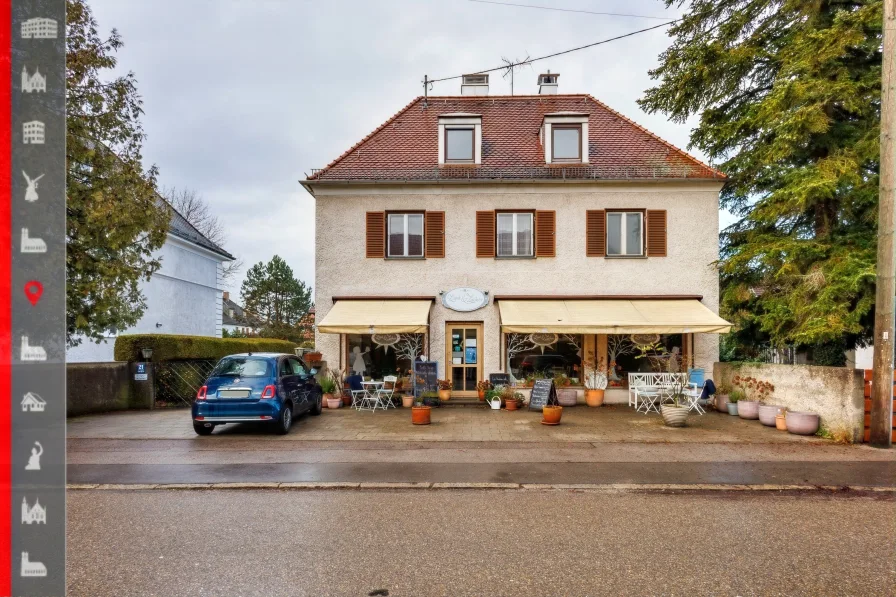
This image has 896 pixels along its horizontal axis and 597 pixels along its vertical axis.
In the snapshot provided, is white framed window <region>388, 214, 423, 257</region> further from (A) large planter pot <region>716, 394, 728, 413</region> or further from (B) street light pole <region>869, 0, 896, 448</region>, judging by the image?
(B) street light pole <region>869, 0, 896, 448</region>

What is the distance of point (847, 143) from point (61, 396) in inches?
659

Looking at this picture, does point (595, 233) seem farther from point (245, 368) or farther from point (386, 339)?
point (245, 368)

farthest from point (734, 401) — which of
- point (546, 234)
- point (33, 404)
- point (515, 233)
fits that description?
point (33, 404)

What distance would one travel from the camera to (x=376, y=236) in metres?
16.6

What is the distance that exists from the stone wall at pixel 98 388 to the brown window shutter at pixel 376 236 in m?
8.19

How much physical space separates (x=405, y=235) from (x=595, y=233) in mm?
6075

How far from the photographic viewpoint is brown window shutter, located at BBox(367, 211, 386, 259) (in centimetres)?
1656

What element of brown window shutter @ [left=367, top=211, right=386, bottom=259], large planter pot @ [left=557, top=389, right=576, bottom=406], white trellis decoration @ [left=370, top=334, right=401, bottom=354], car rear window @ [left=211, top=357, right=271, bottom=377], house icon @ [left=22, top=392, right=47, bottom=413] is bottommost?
large planter pot @ [left=557, top=389, right=576, bottom=406]

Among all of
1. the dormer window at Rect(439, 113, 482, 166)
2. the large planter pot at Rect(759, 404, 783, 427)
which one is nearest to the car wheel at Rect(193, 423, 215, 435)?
the dormer window at Rect(439, 113, 482, 166)

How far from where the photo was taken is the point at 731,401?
45.6 ft

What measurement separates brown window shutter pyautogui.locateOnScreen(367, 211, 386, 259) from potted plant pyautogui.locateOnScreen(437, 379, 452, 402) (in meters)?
4.40

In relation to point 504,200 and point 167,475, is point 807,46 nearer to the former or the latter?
point 504,200

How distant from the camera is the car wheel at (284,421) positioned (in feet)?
35.6

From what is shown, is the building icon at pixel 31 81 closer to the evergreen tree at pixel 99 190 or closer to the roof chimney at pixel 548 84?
the evergreen tree at pixel 99 190
